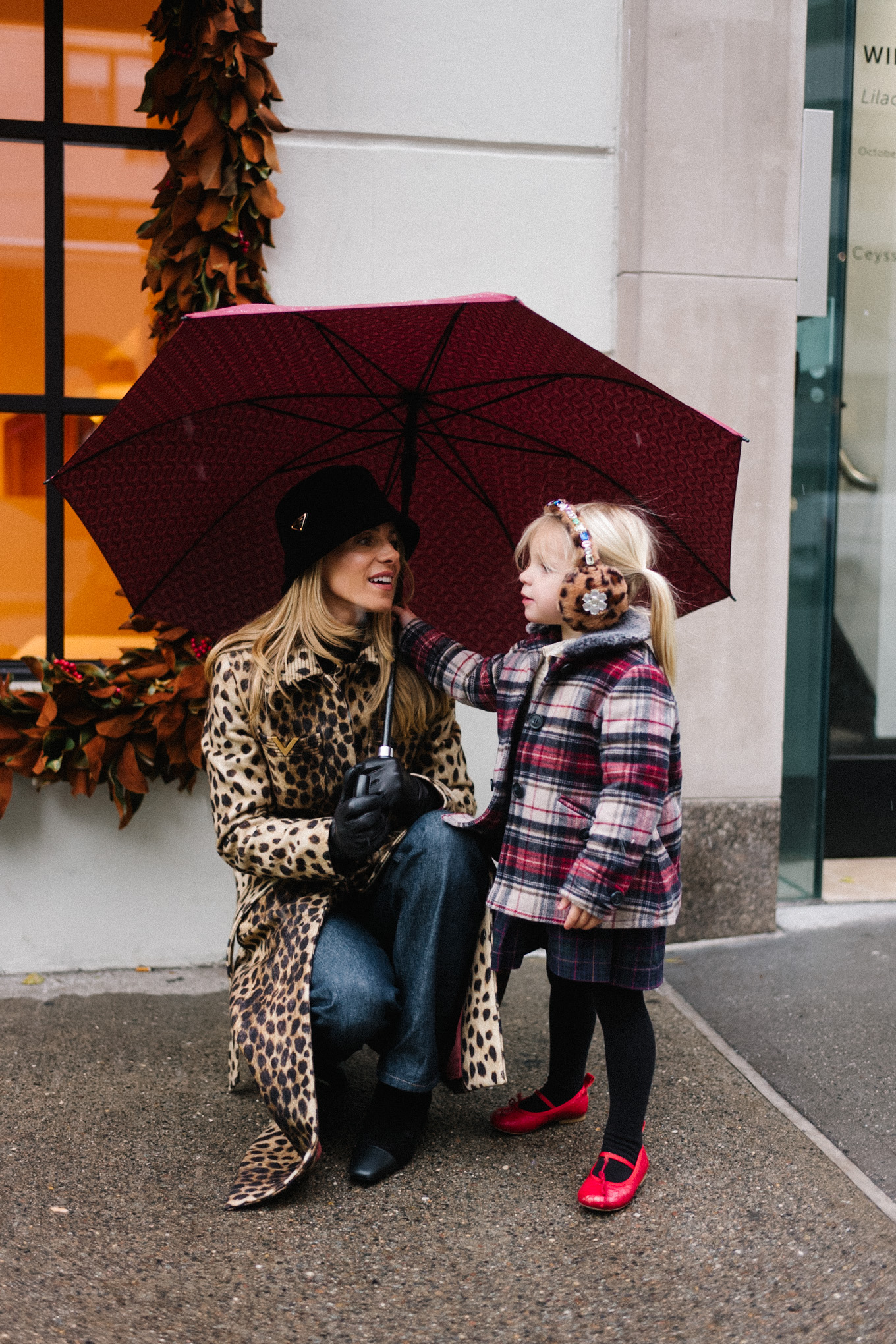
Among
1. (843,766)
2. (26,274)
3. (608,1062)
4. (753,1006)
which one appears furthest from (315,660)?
(843,766)

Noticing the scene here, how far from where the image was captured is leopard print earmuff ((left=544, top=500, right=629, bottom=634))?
2570 millimetres

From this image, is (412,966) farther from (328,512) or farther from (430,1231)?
(328,512)

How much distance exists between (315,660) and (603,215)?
225cm

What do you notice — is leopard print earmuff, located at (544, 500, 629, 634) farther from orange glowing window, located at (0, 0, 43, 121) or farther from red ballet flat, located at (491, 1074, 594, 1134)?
orange glowing window, located at (0, 0, 43, 121)

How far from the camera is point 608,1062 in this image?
8.84 ft

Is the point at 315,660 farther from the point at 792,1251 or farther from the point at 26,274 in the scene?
the point at 26,274

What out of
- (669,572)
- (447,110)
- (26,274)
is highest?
(447,110)

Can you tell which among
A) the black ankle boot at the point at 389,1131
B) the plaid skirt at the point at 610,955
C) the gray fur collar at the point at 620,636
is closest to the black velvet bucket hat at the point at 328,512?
the gray fur collar at the point at 620,636

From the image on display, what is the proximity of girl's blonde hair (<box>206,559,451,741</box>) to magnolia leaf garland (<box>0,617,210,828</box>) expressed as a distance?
95 centimetres

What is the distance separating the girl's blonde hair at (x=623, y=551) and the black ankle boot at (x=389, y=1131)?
1159 millimetres

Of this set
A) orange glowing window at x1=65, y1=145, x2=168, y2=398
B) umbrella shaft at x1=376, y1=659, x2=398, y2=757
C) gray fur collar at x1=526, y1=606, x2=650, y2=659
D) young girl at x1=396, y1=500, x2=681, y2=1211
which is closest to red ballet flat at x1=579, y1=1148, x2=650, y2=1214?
young girl at x1=396, y1=500, x2=681, y2=1211

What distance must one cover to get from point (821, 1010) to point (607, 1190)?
136cm

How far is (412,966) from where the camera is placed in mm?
2729

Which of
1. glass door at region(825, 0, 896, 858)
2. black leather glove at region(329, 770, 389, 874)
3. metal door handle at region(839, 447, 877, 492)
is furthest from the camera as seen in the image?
metal door handle at region(839, 447, 877, 492)
